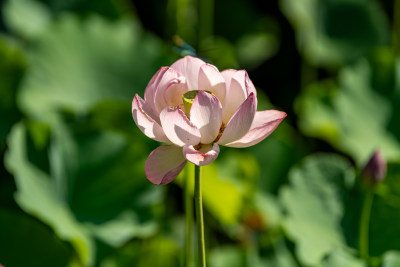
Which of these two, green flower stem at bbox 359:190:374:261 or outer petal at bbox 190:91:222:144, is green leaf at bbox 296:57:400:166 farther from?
outer petal at bbox 190:91:222:144

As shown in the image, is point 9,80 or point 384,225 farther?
point 9,80

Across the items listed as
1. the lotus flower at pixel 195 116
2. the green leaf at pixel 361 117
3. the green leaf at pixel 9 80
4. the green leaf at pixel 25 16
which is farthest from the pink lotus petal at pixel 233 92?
the green leaf at pixel 25 16

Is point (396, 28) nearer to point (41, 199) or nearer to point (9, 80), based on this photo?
point (9, 80)

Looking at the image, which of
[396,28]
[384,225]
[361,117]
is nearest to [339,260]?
[384,225]

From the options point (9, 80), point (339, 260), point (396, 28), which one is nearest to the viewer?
point (339, 260)

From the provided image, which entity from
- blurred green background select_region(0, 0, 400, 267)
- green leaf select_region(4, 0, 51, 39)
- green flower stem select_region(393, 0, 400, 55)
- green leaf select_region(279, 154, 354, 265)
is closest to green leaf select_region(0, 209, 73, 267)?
blurred green background select_region(0, 0, 400, 267)

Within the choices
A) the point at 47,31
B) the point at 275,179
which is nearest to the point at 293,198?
the point at 275,179

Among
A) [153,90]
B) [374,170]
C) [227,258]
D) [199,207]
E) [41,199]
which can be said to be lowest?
[227,258]
